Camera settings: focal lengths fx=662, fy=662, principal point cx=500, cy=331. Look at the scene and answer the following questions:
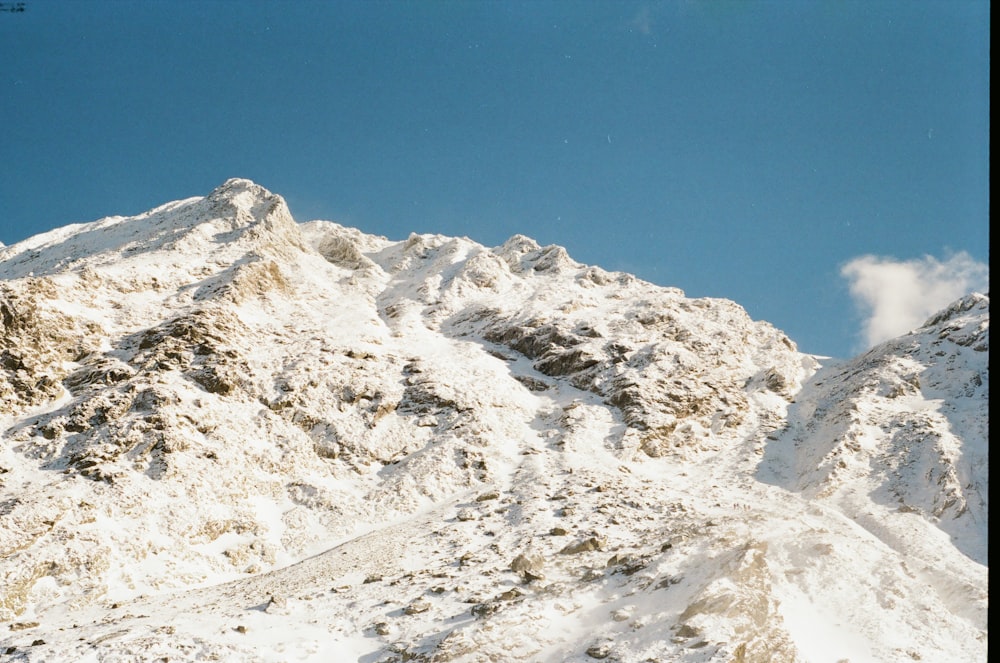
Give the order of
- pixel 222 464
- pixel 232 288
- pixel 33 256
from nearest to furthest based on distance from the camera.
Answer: pixel 222 464
pixel 232 288
pixel 33 256

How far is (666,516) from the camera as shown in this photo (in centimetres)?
3403

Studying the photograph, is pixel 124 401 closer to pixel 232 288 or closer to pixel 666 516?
pixel 232 288

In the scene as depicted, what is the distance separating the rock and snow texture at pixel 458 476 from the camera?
22016 millimetres

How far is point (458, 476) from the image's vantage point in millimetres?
40969

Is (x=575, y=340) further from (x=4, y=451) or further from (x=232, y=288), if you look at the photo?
(x=4, y=451)

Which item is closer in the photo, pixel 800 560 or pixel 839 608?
pixel 839 608

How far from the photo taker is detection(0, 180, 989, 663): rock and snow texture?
22016 mm

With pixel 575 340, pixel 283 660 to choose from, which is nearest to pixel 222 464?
pixel 283 660

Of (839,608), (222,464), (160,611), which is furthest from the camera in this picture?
(222,464)

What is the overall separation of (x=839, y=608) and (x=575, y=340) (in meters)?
43.3

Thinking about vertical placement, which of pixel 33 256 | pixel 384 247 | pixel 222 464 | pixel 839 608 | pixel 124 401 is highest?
pixel 384 247

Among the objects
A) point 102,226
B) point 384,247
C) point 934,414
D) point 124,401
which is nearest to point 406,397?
point 124,401

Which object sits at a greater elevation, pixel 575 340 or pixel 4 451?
pixel 575 340

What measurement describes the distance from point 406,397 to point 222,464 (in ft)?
50.4
